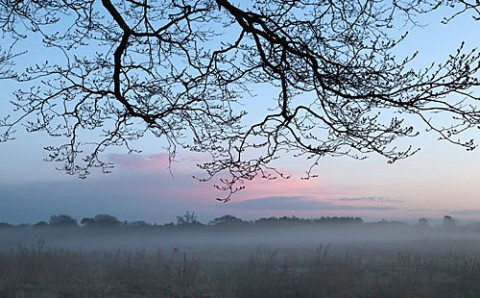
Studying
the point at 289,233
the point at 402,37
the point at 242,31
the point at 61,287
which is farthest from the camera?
the point at 289,233

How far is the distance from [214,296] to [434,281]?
5.80 meters

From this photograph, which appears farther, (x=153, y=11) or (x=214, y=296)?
(x=214, y=296)

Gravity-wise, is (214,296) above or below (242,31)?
below

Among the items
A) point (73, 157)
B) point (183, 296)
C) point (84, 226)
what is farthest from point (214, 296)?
point (84, 226)

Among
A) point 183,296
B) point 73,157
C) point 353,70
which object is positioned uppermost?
point 353,70

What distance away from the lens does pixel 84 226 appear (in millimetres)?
66625

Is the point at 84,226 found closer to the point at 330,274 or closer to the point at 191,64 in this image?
the point at 330,274

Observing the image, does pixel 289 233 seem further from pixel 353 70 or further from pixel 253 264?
pixel 353 70

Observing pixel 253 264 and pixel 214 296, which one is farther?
pixel 253 264

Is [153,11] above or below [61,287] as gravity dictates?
above

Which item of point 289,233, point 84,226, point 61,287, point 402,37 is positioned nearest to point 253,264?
point 61,287

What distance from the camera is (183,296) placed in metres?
14.0

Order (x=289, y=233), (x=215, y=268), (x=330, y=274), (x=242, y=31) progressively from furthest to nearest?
(x=289, y=233) → (x=215, y=268) → (x=330, y=274) → (x=242, y=31)

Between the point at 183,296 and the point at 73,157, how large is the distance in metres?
7.96
